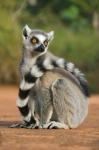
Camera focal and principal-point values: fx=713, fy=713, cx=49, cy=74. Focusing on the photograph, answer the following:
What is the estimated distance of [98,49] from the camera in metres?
27.1

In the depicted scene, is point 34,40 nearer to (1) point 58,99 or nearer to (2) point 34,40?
(2) point 34,40

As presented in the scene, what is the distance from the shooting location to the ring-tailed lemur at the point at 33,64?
9.23 m

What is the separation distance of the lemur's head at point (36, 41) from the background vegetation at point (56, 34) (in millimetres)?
14033

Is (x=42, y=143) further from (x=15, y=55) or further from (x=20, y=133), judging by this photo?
(x=15, y=55)

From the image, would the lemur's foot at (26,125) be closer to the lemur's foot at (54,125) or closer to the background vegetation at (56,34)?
the lemur's foot at (54,125)

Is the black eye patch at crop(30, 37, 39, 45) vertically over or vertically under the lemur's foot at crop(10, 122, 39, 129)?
over

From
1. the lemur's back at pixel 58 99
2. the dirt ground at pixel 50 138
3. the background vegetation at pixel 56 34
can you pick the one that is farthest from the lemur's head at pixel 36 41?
the background vegetation at pixel 56 34

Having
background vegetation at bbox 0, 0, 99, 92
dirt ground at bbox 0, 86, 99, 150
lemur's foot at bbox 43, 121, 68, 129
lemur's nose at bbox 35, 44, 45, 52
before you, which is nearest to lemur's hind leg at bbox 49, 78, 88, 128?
lemur's foot at bbox 43, 121, 68, 129

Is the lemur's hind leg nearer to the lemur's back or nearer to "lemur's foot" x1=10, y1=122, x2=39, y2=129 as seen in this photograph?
the lemur's back

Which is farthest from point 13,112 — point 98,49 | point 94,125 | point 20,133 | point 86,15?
point 86,15

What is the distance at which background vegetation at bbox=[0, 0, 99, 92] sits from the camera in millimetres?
25156

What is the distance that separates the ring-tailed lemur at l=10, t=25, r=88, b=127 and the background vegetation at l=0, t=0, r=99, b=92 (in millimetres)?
14114

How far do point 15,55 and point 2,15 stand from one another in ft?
5.30

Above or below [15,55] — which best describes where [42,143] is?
below
